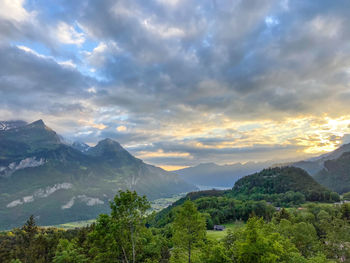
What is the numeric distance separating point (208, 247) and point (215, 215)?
412 ft

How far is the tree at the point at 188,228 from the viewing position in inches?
1266

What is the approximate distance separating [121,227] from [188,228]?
33.7ft

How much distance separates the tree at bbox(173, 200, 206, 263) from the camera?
32.2 metres

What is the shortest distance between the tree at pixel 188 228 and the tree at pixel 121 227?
544cm

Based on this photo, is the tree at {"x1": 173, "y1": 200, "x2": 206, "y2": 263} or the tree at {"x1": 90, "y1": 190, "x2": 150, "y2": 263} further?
the tree at {"x1": 173, "y1": 200, "x2": 206, "y2": 263}

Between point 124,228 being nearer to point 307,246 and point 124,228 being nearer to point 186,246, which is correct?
point 186,246

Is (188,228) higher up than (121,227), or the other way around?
(121,227)

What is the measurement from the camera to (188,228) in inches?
1298

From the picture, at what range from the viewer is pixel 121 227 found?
30188 millimetres

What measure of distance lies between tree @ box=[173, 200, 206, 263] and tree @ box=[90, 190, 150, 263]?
544 cm

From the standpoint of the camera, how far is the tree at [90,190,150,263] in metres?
29.5

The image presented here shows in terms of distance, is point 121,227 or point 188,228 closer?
point 121,227

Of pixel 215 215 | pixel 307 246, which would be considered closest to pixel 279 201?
pixel 215 215

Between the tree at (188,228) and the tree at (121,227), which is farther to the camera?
the tree at (188,228)
